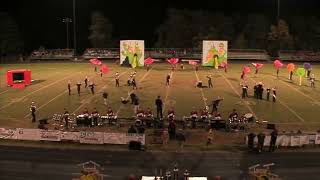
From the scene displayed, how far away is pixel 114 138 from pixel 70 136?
238 centimetres

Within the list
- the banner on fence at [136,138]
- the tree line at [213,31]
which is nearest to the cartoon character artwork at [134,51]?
the tree line at [213,31]

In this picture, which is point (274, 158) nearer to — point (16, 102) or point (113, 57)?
point (16, 102)

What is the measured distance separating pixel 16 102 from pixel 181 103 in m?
12.1

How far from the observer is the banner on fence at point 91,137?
25.5m

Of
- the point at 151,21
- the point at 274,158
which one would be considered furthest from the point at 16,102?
the point at 151,21

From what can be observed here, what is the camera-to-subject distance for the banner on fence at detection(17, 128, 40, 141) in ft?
86.0

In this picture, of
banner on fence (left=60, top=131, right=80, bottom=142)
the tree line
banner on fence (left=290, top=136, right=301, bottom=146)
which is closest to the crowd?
the tree line

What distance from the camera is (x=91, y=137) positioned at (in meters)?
25.6

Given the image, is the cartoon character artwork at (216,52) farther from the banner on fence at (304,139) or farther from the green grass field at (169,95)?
the banner on fence at (304,139)

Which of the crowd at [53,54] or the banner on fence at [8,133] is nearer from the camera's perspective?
the banner on fence at [8,133]

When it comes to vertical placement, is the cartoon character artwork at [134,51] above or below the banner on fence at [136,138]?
above

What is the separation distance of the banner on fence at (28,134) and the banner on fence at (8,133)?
228mm

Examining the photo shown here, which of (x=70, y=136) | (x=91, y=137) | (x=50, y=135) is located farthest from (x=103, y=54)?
(x=91, y=137)

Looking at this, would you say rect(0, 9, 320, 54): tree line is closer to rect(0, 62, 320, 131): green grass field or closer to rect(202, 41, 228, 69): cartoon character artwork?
rect(202, 41, 228, 69): cartoon character artwork
